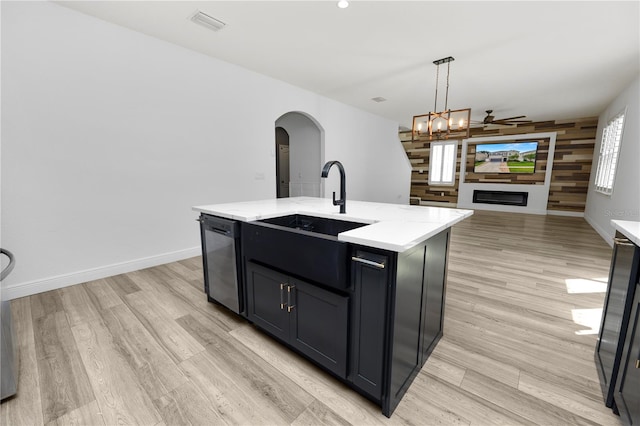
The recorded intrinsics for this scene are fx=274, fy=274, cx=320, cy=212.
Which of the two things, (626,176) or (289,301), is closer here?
(289,301)

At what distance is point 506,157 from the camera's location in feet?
27.8

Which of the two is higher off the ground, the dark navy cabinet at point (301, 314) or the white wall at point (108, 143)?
the white wall at point (108, 143)

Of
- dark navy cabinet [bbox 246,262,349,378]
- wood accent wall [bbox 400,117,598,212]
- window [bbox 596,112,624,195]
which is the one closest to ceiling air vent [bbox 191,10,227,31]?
dark navy cabinet [bbox 246,262,349,378]

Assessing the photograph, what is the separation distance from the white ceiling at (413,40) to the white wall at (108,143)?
0.97 ft

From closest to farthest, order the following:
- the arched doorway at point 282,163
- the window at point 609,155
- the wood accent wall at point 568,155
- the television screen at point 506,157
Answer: the window at point 609,155, the arched doorway at point 282,163, the wood accent wall at point 568,155, the television screen at point 506,157

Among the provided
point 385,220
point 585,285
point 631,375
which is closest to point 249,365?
point 385,220

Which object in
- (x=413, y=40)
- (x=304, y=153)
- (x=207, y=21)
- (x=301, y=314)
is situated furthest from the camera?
(x=304, y=153)

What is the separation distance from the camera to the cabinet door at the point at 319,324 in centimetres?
142

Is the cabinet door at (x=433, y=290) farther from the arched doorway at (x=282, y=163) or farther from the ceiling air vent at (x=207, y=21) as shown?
the arched doorway at (x=282, y=163)

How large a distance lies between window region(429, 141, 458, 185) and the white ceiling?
4.47 metres

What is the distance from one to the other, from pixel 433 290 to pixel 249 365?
48.1 inches

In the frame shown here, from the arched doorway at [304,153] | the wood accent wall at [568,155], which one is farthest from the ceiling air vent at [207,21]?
the wood accent wall at [568,155]

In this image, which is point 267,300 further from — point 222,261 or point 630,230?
point 630,230

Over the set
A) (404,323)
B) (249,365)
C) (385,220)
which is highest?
(385,220)
